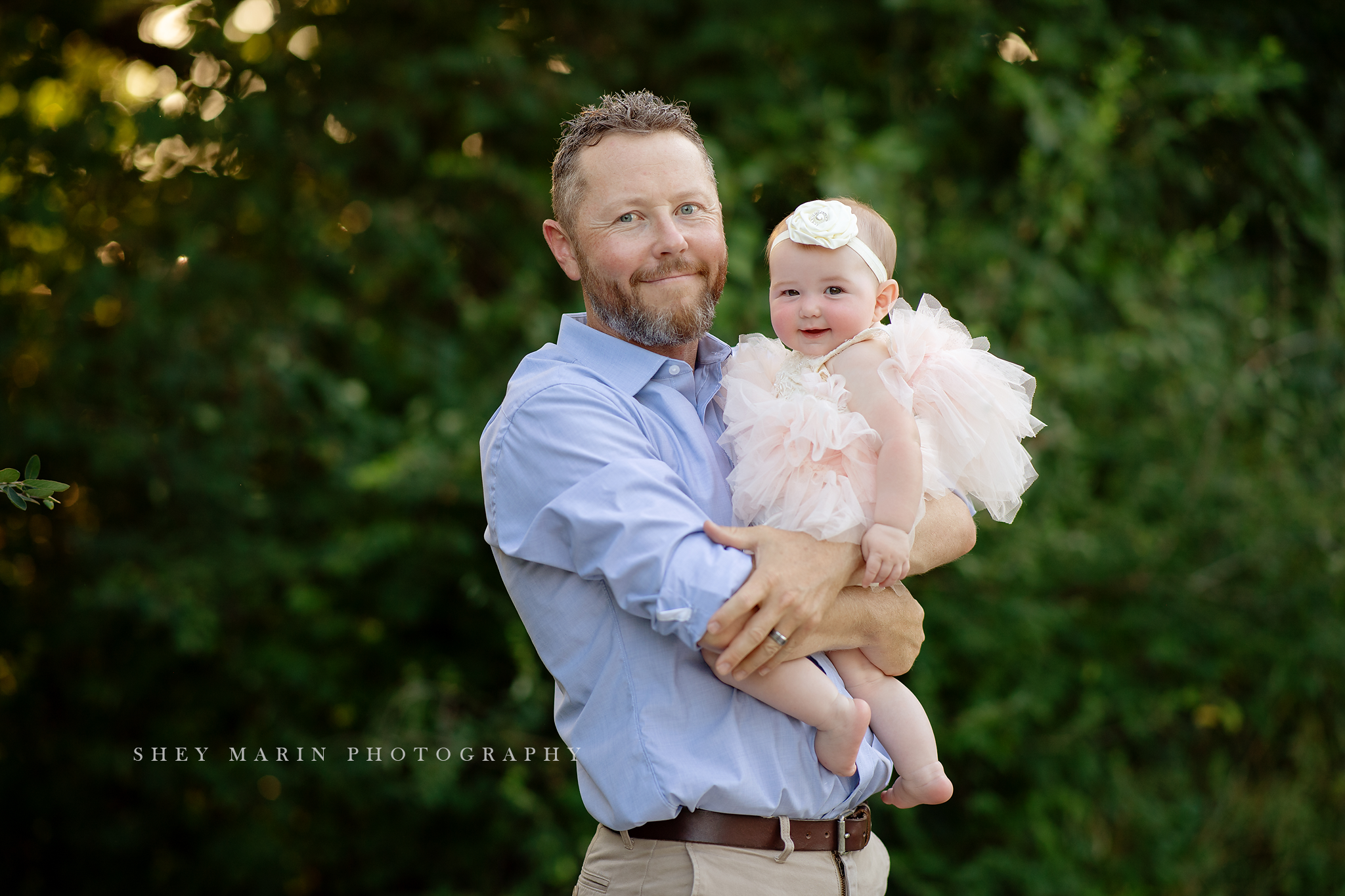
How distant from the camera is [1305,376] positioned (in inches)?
163

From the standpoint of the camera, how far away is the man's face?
1.95 meters

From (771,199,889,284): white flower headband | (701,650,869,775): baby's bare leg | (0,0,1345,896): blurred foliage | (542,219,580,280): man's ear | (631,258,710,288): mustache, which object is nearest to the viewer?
(701,650,869,775): baby's bare leg

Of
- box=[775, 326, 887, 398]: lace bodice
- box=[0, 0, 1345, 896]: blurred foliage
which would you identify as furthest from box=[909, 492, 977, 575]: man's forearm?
box=[0, 0, 1345, 896]: blurred foliage

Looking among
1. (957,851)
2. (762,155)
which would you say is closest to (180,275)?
(762,155)

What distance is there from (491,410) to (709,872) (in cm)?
221

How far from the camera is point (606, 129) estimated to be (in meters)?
1.99

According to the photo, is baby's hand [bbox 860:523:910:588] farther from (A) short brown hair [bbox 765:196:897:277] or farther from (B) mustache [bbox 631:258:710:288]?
(B) mustache [bbox 631:258:710:288]

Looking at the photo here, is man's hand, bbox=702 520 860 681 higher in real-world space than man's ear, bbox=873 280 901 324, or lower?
Answer: lower

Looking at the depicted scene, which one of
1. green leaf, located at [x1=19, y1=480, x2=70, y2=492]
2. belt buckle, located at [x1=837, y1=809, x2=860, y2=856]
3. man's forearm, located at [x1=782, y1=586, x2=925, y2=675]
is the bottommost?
belt buckle, located at [x1=837, y1=809, x2=860, y2=856]

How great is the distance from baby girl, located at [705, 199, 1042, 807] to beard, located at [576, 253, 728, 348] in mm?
125

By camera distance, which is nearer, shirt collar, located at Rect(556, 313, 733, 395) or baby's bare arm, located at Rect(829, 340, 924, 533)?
baby's bare arm, located at Rect(829, 340, 924, 533)

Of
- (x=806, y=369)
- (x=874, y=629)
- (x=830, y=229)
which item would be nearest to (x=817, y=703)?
(x=874, y=629)

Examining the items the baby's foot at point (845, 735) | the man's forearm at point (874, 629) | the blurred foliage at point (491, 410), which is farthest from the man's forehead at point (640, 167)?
the blurred foliage at point (491, 410)

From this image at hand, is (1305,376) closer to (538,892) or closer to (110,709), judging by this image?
(538,892)
